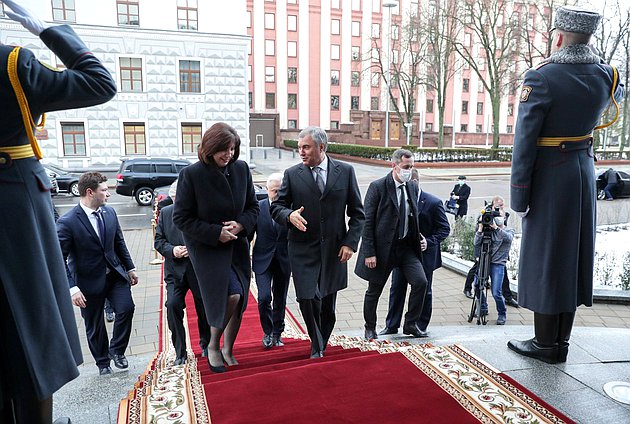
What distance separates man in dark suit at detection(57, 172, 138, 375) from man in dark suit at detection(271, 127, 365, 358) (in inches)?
65.0

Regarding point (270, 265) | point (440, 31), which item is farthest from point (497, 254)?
point (440, 31)

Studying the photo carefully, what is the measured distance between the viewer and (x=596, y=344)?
366cm

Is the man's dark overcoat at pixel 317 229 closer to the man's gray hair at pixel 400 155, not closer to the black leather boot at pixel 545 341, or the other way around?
the man's gray hair at pixel 400 155

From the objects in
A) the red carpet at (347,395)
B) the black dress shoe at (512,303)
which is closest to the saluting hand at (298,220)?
the red carpet at (347,395)

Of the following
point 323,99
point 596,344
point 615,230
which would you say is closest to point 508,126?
point 323,99

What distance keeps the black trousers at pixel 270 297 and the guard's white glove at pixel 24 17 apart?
3.39 metres

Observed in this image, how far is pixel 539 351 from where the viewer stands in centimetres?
334

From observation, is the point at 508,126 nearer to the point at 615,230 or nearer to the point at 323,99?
A: the point at 323,99

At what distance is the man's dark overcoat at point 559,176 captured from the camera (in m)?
3.10

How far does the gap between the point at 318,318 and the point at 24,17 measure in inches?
113

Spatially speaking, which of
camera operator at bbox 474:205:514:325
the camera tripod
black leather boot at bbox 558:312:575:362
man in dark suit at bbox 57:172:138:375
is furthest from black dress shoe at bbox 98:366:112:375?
camera operator at bbox 474:205:514:325

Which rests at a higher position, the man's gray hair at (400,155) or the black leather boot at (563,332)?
the man's gray hair at (400,155)

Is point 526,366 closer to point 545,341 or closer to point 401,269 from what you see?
point 545,341

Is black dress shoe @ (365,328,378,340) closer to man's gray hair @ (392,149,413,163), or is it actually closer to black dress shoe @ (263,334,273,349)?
black dress shoe @ (263,334,273,349)
